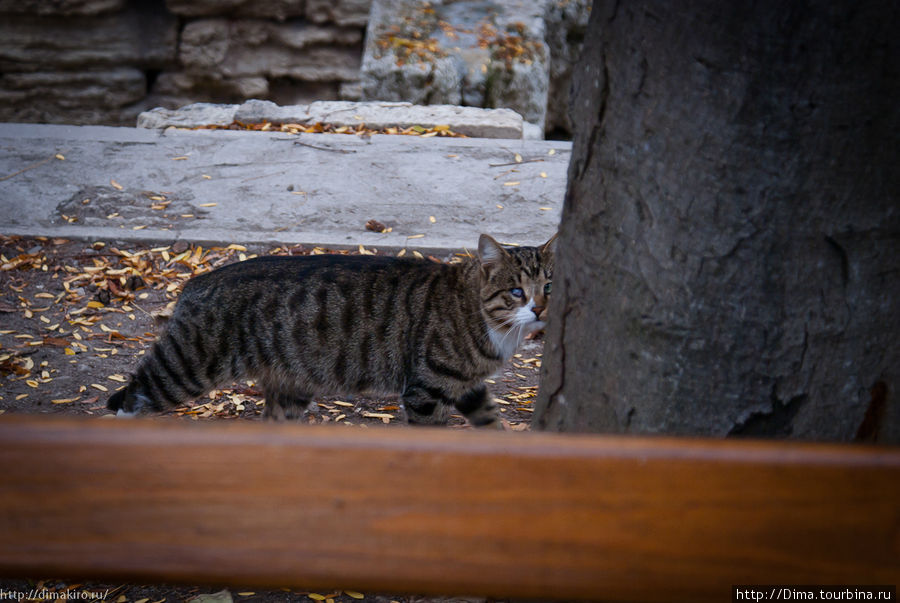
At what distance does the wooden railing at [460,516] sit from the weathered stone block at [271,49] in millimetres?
10960

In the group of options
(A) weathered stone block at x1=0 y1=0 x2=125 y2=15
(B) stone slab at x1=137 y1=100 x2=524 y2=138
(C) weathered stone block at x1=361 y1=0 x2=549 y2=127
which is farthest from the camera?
(A) weathered stone block at x1=0 y1=0 x2=125 y2=15

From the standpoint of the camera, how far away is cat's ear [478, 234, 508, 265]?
13.0ft

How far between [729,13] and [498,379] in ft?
11.3

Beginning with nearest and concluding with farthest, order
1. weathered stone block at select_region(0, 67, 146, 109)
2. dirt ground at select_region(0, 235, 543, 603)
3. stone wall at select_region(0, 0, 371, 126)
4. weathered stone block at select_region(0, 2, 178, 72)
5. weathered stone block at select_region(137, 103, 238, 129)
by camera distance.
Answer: dirt ground at select_region(0, 235, 543, 603) < weathered stone block at select_region(137, 103, 238, 129) < weathered stone block at select_region(0, 2, 178, 72) < stone wall at select_region(0, 0, 371, 126) < weathered stone block at select_region(0, 67, 146, 109)

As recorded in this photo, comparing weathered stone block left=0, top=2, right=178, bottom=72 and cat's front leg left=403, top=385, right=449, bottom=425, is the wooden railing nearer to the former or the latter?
cat's front leg left=403, top=385, right=449, bottom=425

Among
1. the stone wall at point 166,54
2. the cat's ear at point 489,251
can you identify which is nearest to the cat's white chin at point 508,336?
the cat's ear at point 489,251

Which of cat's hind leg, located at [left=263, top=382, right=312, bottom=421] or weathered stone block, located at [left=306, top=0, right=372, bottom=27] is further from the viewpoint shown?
weathered stone block, located at [left=306, top=0, right=372, bottom=27]

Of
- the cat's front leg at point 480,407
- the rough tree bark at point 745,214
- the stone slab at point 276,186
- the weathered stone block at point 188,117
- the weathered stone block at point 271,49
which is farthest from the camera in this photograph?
the weathered stone block at point 271,49

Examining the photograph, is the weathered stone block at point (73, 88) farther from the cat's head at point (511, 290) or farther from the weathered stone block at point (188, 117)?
the cat's head at point (511, 290)

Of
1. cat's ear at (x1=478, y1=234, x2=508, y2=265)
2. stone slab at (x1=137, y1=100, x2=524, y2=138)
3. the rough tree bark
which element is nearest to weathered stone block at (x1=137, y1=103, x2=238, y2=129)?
stone slab at (x1=137, y1=100, x2=524, y2=138)

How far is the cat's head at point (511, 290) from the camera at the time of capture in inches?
156

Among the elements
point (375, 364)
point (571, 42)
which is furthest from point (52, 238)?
point (571, 42)

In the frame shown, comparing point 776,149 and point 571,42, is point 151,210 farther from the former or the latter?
point 571,42

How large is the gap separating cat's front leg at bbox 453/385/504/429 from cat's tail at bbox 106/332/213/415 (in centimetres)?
132
